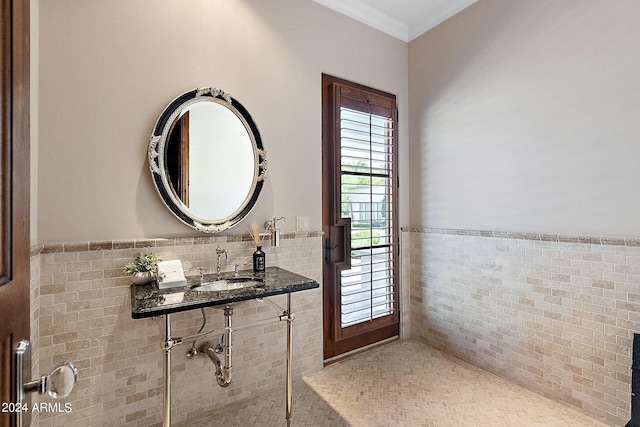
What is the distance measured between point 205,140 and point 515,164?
7.34 ft

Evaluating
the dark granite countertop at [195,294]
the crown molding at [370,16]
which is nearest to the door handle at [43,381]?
the dark granite countertop at [195,294]

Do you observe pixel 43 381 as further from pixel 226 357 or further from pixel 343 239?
pixel 343 239

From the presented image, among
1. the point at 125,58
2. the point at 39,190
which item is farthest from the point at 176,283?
the point at 125,58

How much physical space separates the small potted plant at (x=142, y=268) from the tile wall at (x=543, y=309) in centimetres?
232

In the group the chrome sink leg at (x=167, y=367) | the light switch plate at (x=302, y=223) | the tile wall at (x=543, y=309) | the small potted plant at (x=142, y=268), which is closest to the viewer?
the chrome sink leg at (x=167, y=367)

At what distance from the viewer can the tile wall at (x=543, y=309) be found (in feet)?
6.11

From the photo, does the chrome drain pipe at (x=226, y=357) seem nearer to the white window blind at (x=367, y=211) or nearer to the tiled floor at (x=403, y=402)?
the tiled floor at (x=403, y=402)

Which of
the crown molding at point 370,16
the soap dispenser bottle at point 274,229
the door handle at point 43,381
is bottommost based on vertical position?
the door handle at point 43,381

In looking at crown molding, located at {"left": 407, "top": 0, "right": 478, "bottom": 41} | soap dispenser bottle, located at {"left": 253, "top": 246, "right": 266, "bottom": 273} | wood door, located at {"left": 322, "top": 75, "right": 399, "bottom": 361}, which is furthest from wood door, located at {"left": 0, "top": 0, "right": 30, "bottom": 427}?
crown molding, located at {"left": 407, "top": 0, "right": 478, "bottom": 41}

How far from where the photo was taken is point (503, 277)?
2400mm

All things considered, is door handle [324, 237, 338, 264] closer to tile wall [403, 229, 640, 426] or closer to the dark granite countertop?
the dark granite countertop

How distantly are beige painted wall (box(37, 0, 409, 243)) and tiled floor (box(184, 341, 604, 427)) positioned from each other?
3.97ft

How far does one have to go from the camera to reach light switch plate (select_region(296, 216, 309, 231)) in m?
2.41

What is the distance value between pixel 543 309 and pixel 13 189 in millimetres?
2798
